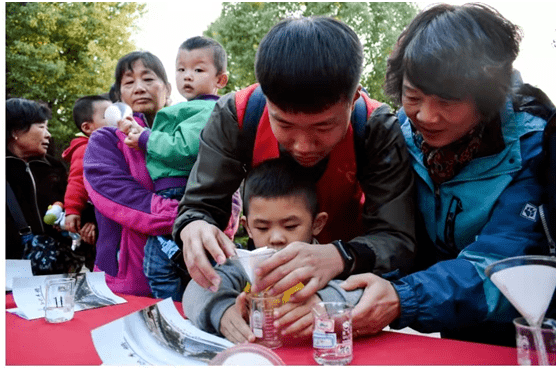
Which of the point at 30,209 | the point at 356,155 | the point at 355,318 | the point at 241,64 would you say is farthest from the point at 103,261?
the point at 241,64

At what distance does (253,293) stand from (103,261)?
4.26ft

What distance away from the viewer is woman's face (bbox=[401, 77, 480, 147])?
1235 millimetres

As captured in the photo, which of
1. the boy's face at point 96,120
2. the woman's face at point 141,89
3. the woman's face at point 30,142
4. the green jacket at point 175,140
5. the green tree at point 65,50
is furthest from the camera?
the green tree at point 65,50

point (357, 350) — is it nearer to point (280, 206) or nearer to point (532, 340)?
point (532, 340)

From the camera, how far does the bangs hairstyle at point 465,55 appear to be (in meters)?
1.21

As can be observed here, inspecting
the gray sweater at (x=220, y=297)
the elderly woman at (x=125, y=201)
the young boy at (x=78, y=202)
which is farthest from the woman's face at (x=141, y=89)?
the gray sweater at (x=220, y=297)

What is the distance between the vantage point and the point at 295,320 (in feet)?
3.66

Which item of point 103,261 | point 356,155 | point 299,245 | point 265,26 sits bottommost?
point 103,261

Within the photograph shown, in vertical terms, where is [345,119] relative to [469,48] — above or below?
below

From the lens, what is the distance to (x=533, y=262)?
2.80ft

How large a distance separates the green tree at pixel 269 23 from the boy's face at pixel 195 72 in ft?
18.7

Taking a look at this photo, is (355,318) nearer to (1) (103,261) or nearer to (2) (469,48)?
(2) (469,48)

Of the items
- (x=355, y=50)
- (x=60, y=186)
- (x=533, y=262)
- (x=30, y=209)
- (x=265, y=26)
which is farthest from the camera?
(x=265, y=26)

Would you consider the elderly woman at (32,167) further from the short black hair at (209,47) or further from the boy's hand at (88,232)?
the short black hair at (209,47)
